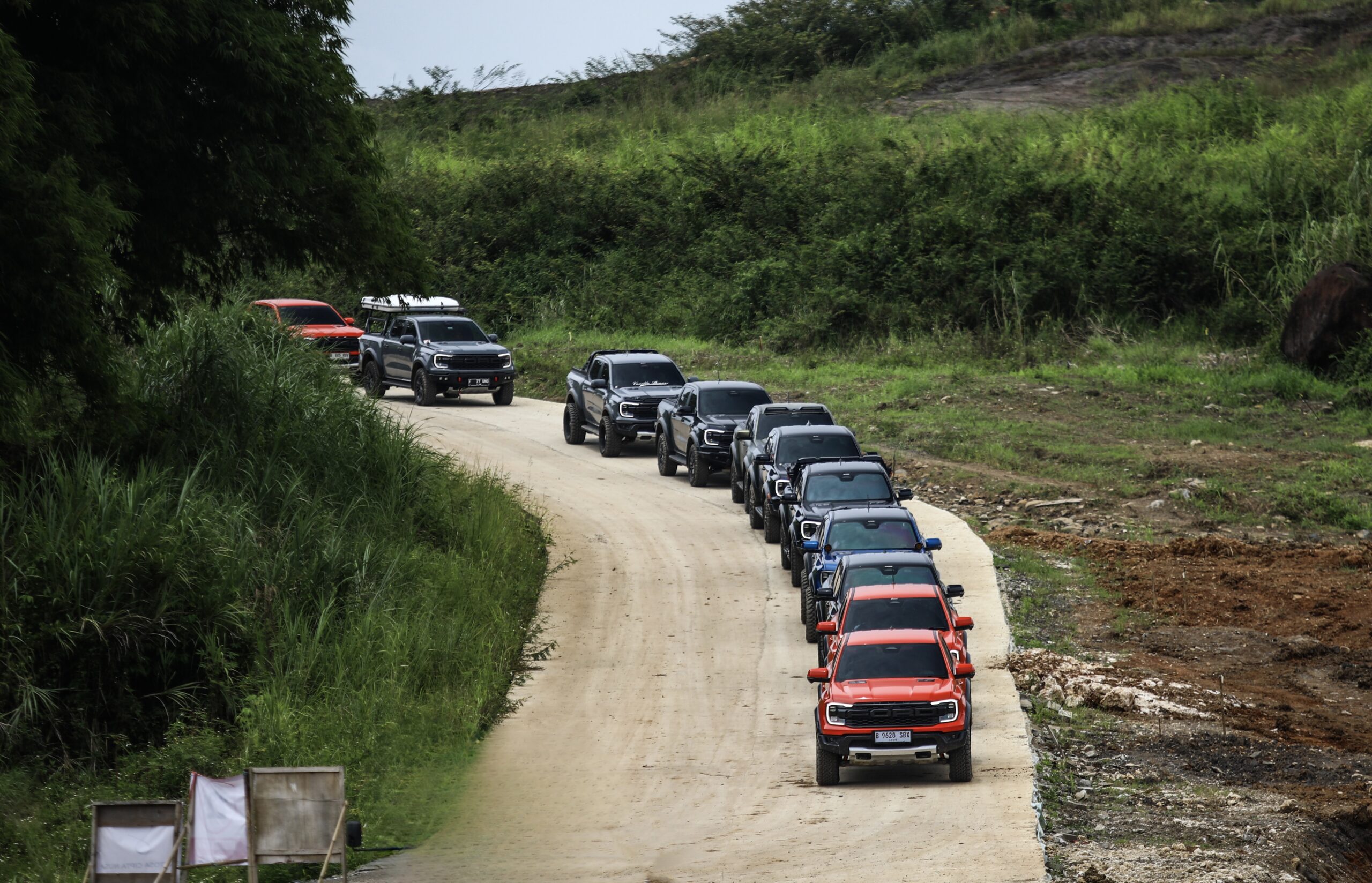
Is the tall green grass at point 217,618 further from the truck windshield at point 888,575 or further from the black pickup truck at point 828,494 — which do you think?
the truck windshield at point 888,575

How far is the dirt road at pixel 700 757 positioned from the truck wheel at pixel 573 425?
22.0ft

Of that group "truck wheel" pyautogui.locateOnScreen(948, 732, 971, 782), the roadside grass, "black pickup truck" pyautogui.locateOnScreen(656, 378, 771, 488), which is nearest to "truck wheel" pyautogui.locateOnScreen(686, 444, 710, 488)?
"black pickup truck" pyautogui.locateOnScreen(656, 378, 771, 488)

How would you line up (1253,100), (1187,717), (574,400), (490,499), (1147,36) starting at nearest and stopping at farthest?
(1187,717), (490,499), (574,400), (1253,100), (1147,36)

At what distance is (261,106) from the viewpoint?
17.5 m

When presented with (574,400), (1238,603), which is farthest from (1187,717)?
(574,400)

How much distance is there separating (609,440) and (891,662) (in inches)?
645

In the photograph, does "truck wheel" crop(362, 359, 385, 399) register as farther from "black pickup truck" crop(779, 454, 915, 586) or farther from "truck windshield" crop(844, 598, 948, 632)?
"truck windshield" crop(844, 598, 948, 632)

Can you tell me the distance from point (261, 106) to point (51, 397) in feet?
13.5

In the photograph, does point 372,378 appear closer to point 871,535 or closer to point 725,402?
point 725,402

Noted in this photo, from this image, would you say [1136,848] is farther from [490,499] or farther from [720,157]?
[720,157]

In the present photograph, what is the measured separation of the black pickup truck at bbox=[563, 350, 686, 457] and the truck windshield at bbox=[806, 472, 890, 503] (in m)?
8.68

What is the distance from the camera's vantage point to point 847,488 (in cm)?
2009

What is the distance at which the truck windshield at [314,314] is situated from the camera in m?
36.2

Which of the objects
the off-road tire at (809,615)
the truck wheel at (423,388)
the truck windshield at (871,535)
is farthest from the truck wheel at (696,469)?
the truck wheel at (423,388)
